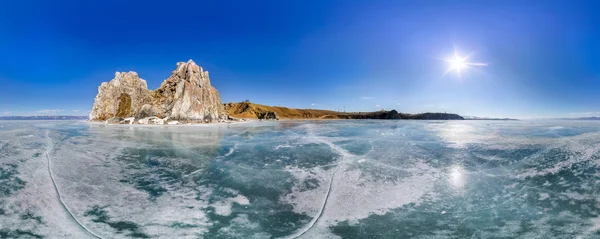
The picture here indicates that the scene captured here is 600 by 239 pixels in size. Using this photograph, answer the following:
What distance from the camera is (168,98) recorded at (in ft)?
153

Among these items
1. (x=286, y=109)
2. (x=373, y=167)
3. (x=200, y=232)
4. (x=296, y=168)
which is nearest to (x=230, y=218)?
(x=200, y=232)

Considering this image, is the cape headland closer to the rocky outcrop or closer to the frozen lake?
the rocky outcrop

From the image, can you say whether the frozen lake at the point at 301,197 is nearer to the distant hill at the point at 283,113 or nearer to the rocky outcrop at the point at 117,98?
the rocky outcrop at the point at 117,98

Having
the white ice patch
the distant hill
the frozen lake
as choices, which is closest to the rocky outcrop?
the distant hill

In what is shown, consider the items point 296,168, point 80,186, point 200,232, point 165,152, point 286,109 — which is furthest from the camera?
point 286,109

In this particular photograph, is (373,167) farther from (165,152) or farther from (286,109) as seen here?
(286,109)

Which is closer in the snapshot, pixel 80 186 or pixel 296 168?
pixel 80 186

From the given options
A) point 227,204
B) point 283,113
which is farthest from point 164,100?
point 283,113

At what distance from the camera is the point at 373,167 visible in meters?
8.36

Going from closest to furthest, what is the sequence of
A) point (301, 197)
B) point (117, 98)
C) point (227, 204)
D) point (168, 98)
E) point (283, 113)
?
point (227, 204), point (301, 197), point (168, 98), point (117, 98), point (283, 113)

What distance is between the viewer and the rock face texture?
148 ft

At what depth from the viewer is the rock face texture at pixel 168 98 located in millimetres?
45044

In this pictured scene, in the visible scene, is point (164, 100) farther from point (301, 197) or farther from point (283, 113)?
point (283, 113)

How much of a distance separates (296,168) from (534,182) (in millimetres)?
6513
